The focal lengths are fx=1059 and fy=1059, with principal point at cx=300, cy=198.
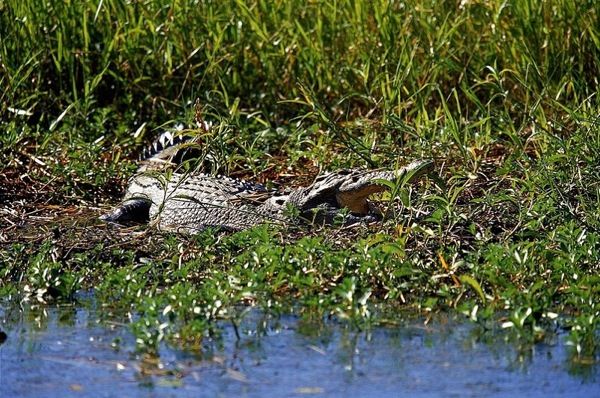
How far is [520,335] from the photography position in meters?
3.67

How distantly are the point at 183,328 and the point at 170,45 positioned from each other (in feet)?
12.5

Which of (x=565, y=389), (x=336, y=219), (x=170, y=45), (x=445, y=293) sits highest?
(x=170, y=45)

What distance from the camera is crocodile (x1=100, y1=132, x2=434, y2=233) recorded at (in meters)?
5.30

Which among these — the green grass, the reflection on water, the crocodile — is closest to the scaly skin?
the crocodile

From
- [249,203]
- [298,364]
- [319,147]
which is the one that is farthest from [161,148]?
[298,364]

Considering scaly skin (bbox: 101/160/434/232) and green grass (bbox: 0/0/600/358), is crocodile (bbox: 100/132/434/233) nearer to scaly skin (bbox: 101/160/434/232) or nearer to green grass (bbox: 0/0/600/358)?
scaly skin (bbox: 101/160/434/232)

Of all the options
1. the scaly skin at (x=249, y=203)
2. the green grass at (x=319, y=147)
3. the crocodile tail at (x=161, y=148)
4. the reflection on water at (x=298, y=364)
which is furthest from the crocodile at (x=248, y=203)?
the reflection on water at (x=298, y=364)

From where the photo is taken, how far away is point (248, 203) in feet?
18.3

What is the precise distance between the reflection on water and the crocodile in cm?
136

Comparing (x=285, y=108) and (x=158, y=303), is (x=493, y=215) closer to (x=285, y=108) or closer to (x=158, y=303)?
(x=158, y=303)

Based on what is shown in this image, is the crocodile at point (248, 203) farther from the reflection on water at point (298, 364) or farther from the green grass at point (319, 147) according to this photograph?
the reflection on water at point (298, 364)

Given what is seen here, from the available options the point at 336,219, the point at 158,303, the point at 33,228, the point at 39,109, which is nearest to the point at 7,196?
the point at 33,228

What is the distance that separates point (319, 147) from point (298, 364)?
2.80 m

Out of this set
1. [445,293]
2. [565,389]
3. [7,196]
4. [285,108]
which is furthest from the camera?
[285,108]
